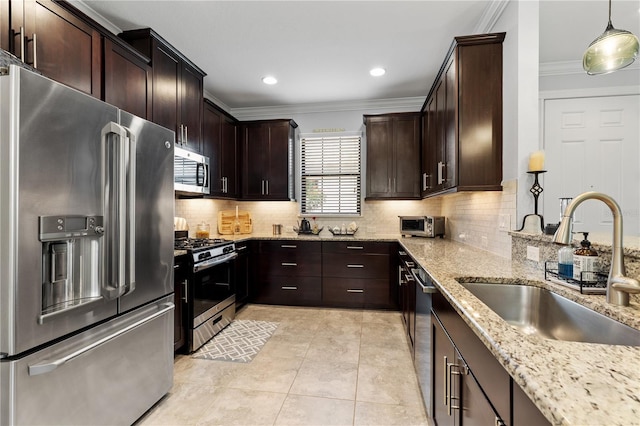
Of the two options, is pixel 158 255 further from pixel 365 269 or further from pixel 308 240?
pixel 365 269

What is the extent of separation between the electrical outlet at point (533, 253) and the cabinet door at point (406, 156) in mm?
2107

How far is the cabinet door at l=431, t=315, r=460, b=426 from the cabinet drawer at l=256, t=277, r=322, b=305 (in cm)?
228

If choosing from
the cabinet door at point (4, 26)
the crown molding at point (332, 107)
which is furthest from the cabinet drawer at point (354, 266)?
the cabinet door at point (4, 26)

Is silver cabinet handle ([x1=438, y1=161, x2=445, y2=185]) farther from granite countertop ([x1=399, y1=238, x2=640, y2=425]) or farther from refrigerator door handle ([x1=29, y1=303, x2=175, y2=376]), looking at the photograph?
refrigerator door handle ([x1=29, y1=303, x2=175, y2=376])

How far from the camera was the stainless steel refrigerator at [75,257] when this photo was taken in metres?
1.12

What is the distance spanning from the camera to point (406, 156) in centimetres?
396

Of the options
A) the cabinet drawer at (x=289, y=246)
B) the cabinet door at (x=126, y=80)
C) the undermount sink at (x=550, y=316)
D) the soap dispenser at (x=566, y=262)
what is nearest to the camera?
the undermount sink at (x=550, y=316)

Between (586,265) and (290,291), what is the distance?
3.11 m

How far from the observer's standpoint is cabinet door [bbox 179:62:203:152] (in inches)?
113

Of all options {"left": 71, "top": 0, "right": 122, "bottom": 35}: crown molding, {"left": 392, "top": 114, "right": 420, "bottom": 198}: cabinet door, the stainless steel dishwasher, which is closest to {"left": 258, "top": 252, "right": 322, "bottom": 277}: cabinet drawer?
{"left": 392, "top": 114, "right": 420, "bottom": 198}: cabinet door

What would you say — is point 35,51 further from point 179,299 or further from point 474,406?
point 474,406

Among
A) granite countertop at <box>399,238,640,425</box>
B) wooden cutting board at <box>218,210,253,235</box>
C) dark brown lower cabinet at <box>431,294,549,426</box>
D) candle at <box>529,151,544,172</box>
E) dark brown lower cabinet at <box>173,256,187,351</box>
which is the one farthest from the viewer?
wooden cutting board at <box>218,210,253,235</box>

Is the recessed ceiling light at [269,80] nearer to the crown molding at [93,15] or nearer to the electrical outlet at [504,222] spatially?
the crown molding at [93,15]

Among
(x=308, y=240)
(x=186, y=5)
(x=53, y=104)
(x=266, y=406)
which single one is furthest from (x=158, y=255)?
(x=308, y=240)
